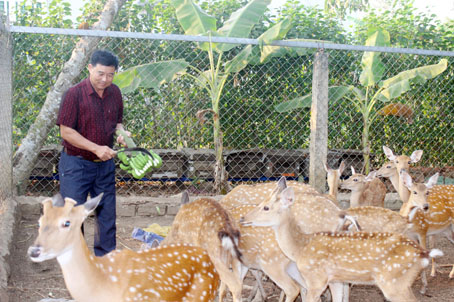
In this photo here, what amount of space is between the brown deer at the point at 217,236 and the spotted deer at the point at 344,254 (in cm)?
22

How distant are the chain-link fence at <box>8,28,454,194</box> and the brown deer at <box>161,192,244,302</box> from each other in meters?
3.76

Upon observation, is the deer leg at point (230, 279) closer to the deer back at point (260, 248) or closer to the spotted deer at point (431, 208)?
the deer back at point (260, 248)

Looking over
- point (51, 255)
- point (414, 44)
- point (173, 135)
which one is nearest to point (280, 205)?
point (51, 255)

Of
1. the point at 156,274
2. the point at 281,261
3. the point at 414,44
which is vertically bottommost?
the point at 281,261

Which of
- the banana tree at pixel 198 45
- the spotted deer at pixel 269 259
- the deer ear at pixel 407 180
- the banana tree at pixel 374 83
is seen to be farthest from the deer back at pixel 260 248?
the banana tree at pixel 374 83

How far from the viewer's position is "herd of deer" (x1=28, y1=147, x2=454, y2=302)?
10.7 feet

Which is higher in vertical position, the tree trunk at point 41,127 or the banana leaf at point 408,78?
the banana leaf at point 408,78

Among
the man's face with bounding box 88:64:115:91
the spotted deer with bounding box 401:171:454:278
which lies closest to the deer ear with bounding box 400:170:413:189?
the spotted deer with bounding box 401:171:454:278

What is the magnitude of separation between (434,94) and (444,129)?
73 cm

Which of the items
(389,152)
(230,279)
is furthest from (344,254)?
(389,152)

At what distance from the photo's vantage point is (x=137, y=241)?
674 cm

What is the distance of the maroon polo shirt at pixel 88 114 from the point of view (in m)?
4.80

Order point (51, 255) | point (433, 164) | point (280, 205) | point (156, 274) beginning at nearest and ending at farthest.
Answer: point (51, 255) → point (156, 274) → point (280, 205) → point (433, 164)

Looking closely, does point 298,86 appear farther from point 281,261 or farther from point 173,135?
point 281,261
